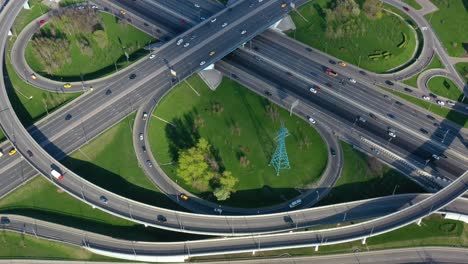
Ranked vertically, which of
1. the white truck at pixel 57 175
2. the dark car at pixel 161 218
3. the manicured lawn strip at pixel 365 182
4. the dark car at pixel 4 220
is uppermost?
the white truck at pixel 57 175

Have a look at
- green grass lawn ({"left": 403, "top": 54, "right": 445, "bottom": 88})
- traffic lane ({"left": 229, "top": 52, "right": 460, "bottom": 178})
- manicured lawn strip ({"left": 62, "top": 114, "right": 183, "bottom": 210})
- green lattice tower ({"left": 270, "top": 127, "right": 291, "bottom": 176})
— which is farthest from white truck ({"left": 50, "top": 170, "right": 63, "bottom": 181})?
green grass lawn ({"left": 403, "top": 54, "right": 445, "bottom": 88})

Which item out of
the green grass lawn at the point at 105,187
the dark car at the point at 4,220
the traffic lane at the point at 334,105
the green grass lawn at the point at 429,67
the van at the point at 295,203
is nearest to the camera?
the dark car at the point at 4,220

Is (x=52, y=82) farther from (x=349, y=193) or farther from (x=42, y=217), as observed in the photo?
(x=349, y=193)

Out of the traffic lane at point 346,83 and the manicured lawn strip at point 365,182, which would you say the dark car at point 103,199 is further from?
the traffic lane at point 346,83

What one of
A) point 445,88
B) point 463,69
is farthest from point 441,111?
point 463,69

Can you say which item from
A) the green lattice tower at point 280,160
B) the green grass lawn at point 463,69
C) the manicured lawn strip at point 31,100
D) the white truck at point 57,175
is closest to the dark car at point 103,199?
the white truck at point 57,175

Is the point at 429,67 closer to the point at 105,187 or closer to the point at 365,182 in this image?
the point at 365,182
